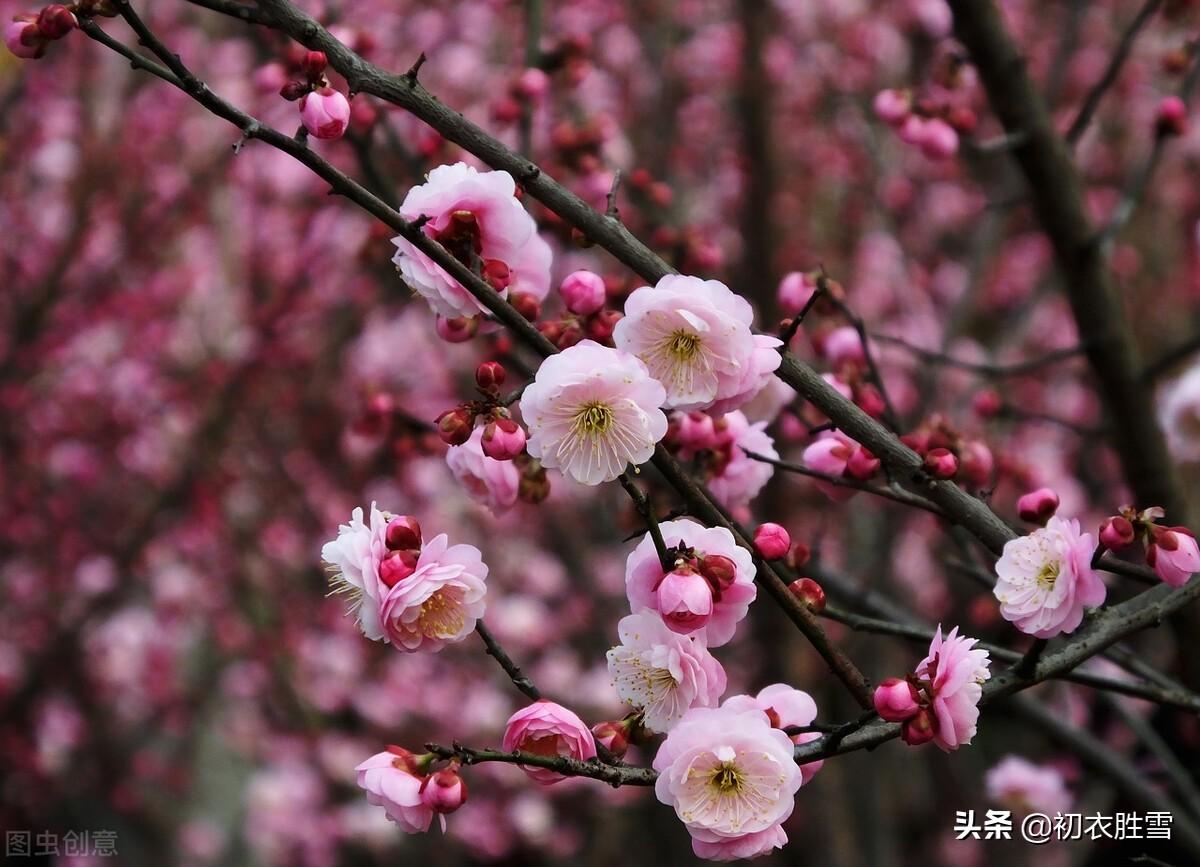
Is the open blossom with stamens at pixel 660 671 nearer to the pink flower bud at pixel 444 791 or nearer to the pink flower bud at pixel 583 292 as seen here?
the pink flower bud at pixel 444 791

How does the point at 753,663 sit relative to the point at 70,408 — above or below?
below

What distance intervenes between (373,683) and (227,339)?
2329mm

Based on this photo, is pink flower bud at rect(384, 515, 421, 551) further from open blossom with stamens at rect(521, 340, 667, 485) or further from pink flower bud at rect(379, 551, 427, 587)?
open blossom with stamens at rect(521, 340, 667, 485)

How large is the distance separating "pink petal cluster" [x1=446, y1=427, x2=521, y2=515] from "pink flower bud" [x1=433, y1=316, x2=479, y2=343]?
15cm

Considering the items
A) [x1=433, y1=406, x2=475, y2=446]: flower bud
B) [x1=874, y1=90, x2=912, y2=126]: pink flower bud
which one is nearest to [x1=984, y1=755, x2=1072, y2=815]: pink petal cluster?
[x1=874, y1=90, x2=912, y2=126]: pink flower bud

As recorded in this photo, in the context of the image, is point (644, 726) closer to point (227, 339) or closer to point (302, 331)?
point (302, 331)

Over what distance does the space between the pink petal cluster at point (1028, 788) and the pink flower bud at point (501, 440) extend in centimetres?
223

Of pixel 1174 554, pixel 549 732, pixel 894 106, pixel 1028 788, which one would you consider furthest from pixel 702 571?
pixel 1028 788

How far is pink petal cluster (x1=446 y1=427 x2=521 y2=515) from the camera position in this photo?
1.72m

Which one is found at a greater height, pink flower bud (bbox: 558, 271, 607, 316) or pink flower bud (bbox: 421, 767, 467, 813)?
pink flower bud (bbox: 558, 271, 607, 316)

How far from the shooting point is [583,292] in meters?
1.58

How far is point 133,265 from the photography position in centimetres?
576

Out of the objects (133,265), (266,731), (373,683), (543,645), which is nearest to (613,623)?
(543,645)

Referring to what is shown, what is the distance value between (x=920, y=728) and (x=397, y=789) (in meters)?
0.64
